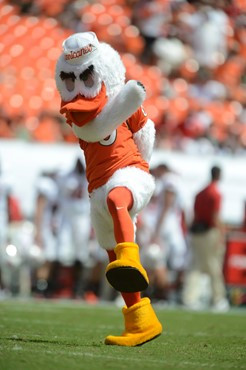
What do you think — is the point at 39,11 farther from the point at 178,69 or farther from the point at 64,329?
the point at 64,329

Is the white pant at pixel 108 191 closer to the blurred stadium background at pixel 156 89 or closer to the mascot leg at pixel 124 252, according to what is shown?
the mascot leg at pixel 124 252

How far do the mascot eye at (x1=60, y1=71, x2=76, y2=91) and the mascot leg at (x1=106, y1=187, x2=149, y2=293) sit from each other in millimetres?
629

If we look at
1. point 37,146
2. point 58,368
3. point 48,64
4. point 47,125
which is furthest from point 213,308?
point 58,368

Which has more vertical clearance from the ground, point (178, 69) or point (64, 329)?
point (178, 69)

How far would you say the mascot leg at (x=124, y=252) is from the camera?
5.00 meters

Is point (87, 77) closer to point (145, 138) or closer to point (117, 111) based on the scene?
point (117, 111)

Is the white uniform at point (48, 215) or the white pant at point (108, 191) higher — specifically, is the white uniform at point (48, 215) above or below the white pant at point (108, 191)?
A: below

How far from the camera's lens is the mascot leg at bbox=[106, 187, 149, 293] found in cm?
500

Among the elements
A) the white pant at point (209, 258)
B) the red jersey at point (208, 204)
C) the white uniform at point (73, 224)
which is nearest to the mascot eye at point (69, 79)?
the red jersey at point (208, 204)

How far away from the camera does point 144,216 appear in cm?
1177

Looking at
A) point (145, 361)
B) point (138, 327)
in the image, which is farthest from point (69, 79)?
point (145, 361)

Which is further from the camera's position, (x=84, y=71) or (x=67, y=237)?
(x=67, y=237)

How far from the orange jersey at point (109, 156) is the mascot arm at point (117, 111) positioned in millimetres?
98

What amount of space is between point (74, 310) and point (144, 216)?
2925mm
